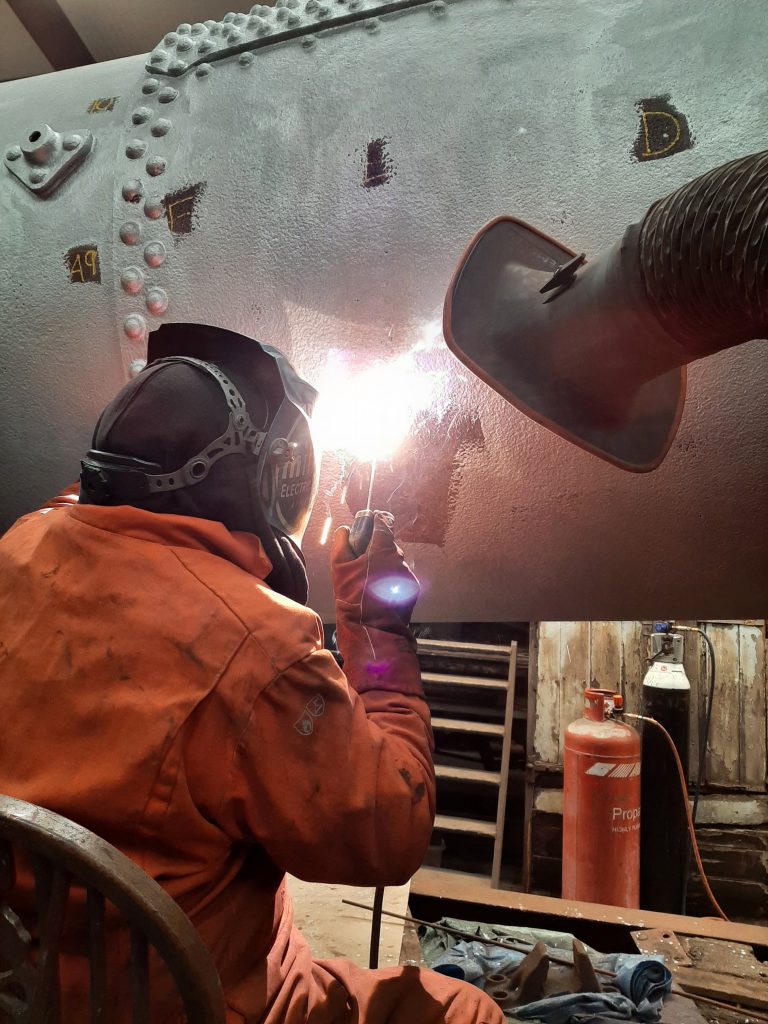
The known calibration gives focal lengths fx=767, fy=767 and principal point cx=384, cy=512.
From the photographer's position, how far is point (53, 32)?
3451 millimetres

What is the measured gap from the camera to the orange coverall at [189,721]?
37.6 inches

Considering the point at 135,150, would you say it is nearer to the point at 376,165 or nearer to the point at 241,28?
the point at 241,28

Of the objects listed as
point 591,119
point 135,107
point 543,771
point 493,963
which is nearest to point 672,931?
point 493,963

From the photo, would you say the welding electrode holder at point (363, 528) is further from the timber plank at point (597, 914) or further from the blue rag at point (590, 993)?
the timber plank at point (597, 914)

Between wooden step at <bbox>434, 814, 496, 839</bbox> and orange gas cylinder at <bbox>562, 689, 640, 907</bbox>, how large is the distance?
0.74 m

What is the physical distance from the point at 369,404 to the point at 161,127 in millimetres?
645

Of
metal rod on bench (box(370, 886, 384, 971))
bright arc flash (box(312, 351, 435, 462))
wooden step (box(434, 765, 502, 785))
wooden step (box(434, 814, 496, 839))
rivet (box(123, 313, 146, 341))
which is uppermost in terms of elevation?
rivet (box(123, 313, 146, 341))

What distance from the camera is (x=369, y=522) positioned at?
1271 millimetres

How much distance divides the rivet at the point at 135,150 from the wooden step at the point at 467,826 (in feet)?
12.1

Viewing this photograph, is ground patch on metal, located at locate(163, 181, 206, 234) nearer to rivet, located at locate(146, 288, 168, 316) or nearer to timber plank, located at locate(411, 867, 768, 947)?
rivet, located at locate(146, 288, 168, 316)

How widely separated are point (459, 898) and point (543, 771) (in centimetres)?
161

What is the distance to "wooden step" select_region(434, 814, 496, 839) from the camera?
4.20 m

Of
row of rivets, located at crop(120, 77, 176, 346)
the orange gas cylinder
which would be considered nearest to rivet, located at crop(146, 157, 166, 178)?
row of rivets, located at crop(120, 77, 176, 346)

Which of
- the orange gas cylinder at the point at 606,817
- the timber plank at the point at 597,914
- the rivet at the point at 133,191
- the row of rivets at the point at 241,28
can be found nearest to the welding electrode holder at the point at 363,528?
the rivet at the point at 133,191
